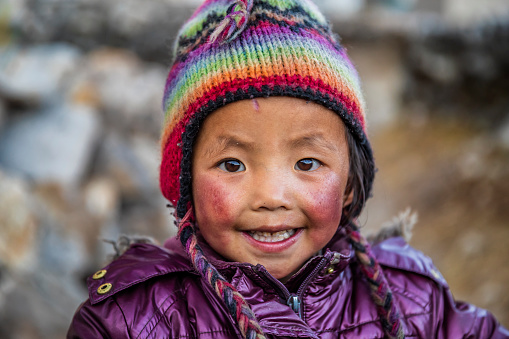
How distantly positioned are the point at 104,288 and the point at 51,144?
3.01m

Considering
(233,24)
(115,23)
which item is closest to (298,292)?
(233,24)

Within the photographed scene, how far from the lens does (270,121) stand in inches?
55.5

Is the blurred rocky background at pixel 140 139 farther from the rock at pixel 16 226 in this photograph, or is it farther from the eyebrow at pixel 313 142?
the eyebrow at pixel 313 142

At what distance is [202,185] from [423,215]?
4.63 meters

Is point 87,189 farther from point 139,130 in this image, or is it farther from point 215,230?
point 215,230

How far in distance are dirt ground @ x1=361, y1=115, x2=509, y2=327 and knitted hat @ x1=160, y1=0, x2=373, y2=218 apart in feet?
9.47

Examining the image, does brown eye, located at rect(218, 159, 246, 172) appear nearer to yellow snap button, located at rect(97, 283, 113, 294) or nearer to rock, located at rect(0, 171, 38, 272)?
yellow snap button, located at rect(97, 283, 113, 294)

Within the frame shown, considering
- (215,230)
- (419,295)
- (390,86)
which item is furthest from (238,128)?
(390,86)

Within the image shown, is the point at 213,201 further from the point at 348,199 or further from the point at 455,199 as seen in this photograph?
the point at 455,199

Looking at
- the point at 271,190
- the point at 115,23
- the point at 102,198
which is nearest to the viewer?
the point at 271,190

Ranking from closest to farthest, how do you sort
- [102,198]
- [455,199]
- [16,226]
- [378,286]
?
[378,286] < [16,226] < [102,198] < [455,199]

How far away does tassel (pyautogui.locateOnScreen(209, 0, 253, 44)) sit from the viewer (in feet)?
4.84

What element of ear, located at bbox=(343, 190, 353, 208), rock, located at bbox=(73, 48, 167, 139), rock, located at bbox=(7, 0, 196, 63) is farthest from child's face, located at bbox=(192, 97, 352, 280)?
rock, located at bbox=(7, 0, 196, 63)

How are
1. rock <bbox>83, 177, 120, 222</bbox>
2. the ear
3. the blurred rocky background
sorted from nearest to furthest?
the ear < the blurred rocky background < rock <bbox>83, 177, 120, 222</bbox>
